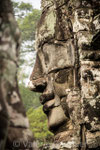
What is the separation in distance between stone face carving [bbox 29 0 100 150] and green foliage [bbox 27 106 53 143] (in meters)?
5.52

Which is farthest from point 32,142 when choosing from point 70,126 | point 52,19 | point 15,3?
point 15,3

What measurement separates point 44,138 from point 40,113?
123 cm

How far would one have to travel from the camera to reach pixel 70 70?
17.1 ft

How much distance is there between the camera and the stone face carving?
4.70 meters

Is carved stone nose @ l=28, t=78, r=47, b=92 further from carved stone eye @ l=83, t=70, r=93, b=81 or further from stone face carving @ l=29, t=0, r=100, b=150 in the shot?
carved stone eye @ l=83, t=70, r=93, b=81

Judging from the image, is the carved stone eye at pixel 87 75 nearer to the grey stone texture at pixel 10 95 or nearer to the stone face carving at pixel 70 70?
the stone face carving at pixel 70 70

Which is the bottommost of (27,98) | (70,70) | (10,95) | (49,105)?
(27,98)

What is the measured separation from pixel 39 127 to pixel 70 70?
6.26 m

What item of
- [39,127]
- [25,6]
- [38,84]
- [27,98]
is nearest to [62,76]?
[38,84]

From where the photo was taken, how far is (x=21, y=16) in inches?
728

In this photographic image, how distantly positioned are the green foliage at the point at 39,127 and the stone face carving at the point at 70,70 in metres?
5.52

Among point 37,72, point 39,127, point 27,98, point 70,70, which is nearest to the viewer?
point 70,70

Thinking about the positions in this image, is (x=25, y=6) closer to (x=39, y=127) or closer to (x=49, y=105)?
(x=39, y=127)

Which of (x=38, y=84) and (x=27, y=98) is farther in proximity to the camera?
(x=27, y=98)
